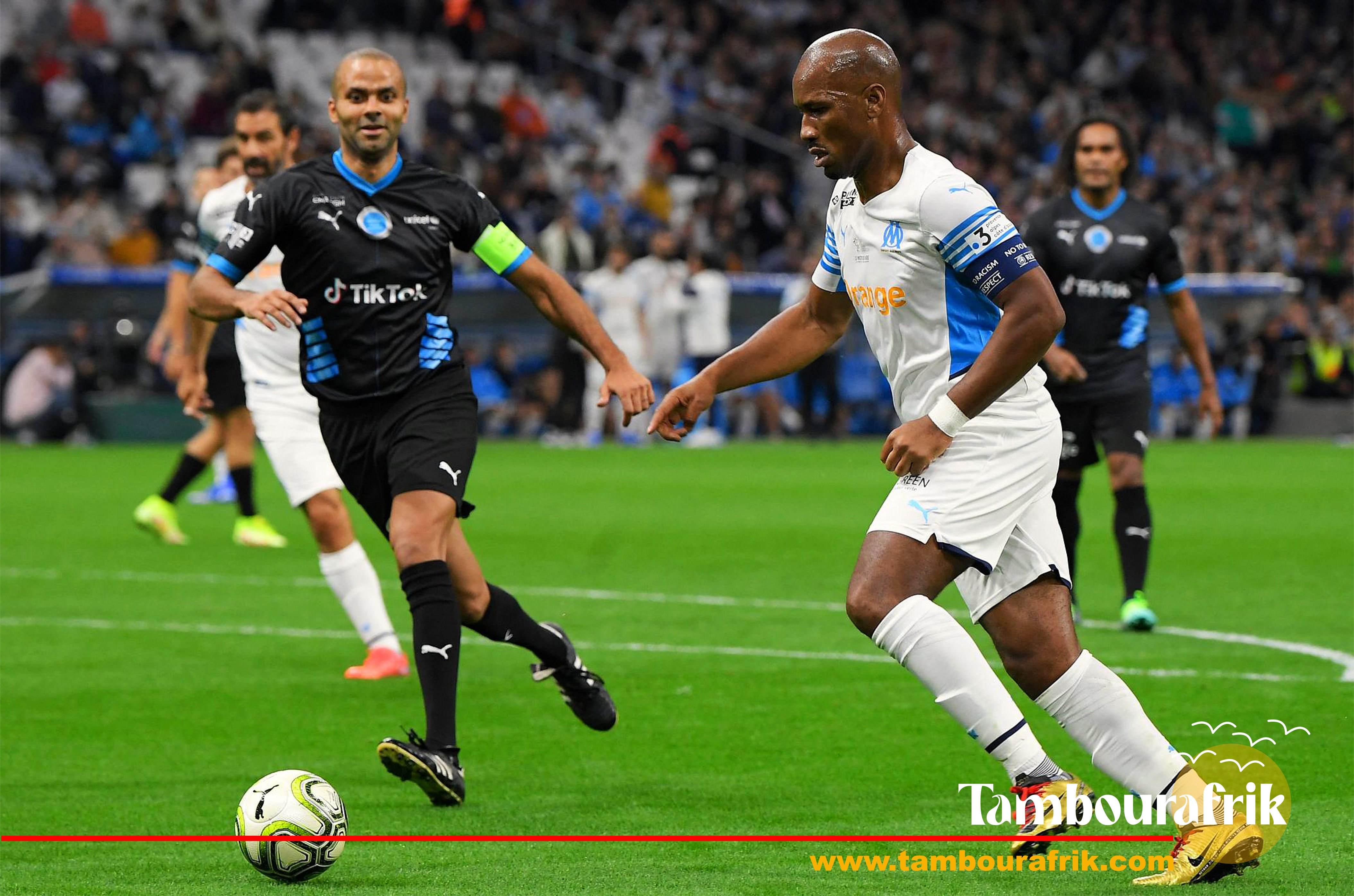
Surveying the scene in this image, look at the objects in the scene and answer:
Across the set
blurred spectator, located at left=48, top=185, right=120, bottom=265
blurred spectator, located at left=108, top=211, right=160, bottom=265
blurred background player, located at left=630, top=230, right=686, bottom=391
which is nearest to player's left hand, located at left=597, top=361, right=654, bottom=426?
blurred background player, located at left=630, top=230, right=686, bottom=391

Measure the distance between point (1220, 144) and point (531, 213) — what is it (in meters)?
13.5

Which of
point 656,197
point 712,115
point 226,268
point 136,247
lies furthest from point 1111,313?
point 712,115

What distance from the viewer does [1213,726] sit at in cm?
664

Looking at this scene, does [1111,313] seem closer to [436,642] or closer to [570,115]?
[436,642]

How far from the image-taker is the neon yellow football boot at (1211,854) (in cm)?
450

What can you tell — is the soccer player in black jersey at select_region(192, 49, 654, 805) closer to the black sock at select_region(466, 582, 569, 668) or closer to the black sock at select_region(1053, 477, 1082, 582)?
the black sock at select_region(466, 582, 569, 668)

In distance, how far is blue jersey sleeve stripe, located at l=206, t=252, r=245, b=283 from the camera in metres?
6.23

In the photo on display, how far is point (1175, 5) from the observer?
37.0 m

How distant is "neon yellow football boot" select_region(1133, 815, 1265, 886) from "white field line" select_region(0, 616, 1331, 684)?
3223 millimetres

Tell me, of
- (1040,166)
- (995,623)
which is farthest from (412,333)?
(1040,166)

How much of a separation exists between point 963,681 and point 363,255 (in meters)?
2.78

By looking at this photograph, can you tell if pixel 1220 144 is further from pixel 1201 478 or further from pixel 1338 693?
pixel 1338 693

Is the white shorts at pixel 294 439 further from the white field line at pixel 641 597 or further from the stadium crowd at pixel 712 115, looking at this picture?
the stadium crowd at pixel 712 115

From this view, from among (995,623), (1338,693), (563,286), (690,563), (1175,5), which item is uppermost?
(1175,5)
